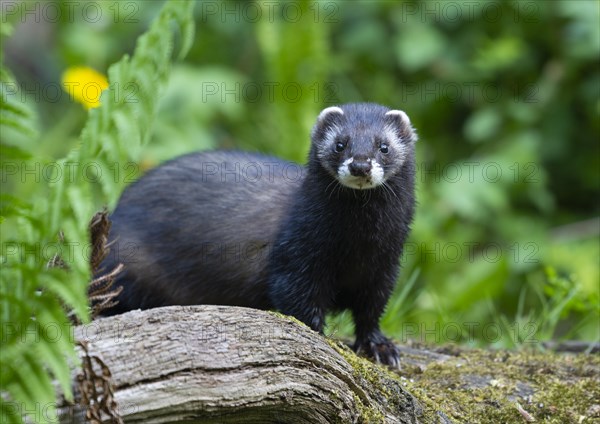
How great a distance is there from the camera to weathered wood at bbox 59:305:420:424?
310 centimetres

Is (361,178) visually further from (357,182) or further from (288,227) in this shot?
(288,227)

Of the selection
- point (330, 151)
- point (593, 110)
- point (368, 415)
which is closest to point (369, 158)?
point (330, 151)

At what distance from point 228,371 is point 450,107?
6.42m

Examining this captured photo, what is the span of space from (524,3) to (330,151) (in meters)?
4.87

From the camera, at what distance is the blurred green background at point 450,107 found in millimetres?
8145

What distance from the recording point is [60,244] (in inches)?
111

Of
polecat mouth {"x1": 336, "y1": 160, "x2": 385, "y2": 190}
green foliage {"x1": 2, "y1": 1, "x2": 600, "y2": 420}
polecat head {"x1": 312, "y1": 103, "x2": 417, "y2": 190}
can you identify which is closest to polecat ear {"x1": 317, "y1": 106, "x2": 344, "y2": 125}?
polecat head {"x1": 312, "y1": 103, "x2": 417, "y2": 190}

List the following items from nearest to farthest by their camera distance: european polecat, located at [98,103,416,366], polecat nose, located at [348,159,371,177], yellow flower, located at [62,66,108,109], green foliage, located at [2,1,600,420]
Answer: polecat nose, located at [348,159,371,177] < european polecat, located at [98,103,416,366] < yellow flower, located at [62,66,108,109] < green foliage, located at [2,1,600,420]

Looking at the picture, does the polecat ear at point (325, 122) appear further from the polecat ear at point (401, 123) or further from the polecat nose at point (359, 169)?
the polecat nose at point (359, 169)

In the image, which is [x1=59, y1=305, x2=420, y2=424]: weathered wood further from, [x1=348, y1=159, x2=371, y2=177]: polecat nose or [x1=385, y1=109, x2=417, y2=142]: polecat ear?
[x1=385, y1=109, x2=417, y2=142]: polecat ear

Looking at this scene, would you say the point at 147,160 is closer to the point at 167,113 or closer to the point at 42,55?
the point at 167,113

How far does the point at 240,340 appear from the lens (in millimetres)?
3420

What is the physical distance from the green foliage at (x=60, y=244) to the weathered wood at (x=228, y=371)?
0.78 ft

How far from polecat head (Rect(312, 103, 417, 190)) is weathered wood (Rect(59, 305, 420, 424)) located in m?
1.00
